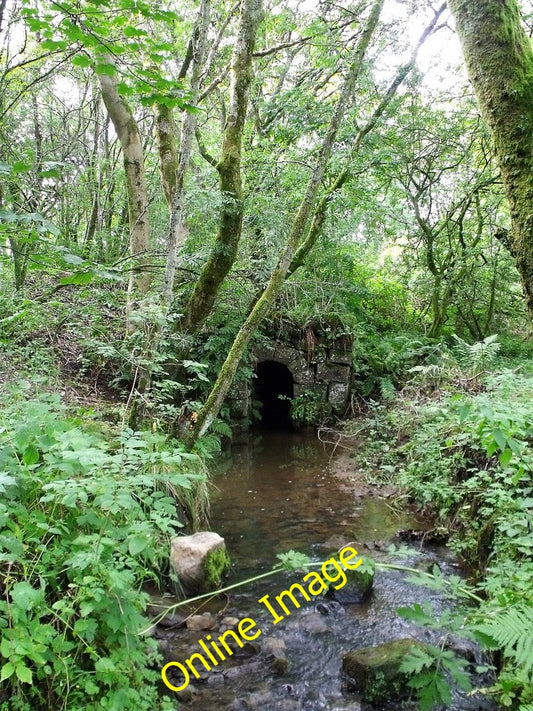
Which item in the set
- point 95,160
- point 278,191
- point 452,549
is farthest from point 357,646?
point 95,160

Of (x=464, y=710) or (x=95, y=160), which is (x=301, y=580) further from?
(x=95, y=160)

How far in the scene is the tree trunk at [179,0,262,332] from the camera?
5.63 meters

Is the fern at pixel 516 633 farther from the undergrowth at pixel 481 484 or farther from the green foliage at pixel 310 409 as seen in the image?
the green foliage at pixel 310 409

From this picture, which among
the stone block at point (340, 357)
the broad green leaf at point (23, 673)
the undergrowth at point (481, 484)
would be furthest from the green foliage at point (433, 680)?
the stone block at point (340, 357)

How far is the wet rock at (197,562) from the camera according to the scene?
12.5 feet

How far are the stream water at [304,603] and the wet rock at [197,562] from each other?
20 cm

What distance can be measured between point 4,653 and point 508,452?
2.42 meters

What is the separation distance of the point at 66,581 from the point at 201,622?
4.95 feet

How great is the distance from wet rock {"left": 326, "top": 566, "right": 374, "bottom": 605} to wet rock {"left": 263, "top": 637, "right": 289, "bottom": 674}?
0.71 m

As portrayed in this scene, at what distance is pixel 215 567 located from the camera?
156 inches

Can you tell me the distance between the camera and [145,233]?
23.2ft

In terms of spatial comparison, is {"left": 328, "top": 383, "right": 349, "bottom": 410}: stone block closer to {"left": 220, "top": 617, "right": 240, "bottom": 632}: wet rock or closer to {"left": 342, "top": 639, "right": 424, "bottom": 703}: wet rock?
{"left": 220, "top": 617, "right": 240, "bottom": 632}: wet rock

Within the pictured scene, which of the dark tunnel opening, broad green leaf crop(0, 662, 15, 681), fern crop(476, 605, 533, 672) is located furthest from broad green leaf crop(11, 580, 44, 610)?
the dark tunnel opening

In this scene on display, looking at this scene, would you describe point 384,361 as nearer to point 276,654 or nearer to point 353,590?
point 353,590
